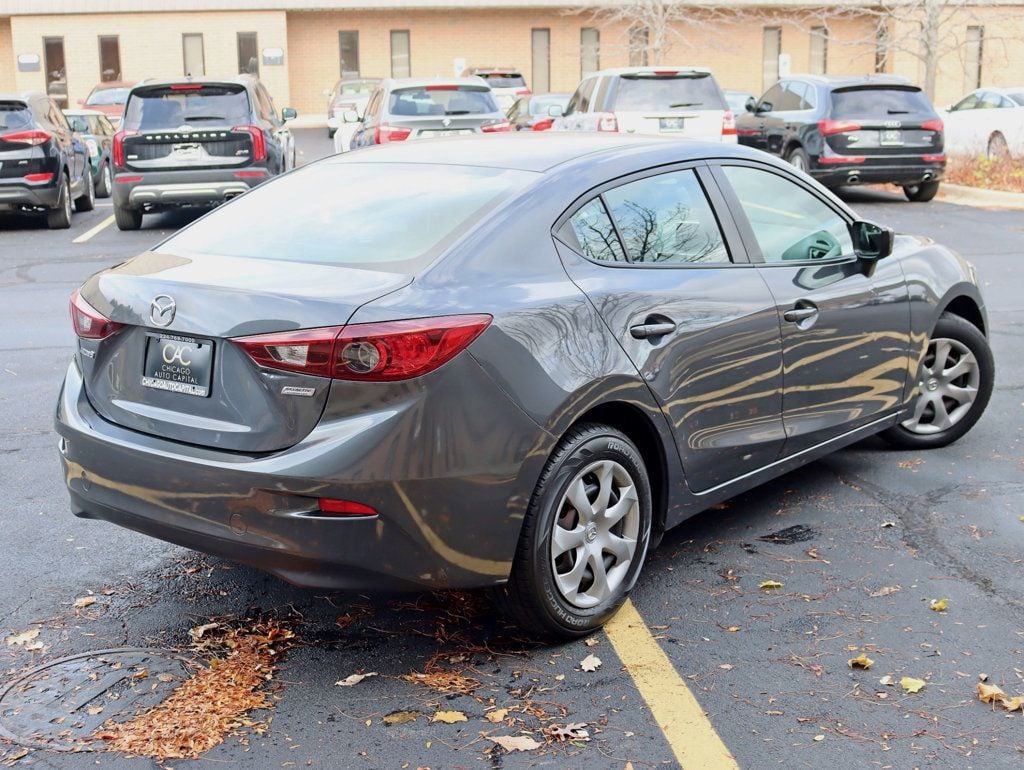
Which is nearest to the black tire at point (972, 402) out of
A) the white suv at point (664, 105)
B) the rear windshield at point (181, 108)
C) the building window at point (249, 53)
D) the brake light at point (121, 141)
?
the rear windshield at point (181, 108)

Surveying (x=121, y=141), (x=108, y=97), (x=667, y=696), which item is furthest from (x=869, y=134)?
(x=108, y=97)

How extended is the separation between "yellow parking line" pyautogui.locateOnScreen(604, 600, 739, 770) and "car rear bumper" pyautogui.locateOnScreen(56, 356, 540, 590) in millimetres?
546

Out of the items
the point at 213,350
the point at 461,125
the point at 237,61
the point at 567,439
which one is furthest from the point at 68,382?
the point at 237,61

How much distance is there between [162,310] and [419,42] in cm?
4387

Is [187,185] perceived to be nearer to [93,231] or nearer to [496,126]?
[93,231]

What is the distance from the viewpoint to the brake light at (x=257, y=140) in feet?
47.6

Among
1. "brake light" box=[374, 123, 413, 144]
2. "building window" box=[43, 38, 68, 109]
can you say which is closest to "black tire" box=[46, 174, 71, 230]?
"brake light" box=[374, 123, 413, 144]

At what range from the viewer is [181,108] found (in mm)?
14609

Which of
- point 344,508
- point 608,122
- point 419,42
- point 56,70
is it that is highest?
point 419,42

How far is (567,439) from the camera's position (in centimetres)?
402

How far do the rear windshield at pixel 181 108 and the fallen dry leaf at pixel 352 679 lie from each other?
1162cm

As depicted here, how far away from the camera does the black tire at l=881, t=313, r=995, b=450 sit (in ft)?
20.2

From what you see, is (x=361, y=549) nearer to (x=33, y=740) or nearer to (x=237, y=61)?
(x=33, y=740)

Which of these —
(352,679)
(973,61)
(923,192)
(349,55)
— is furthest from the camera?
(973,61)
